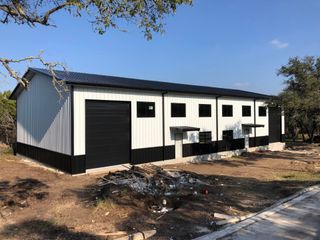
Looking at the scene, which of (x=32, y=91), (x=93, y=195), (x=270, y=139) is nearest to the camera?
(x=93, y=195)

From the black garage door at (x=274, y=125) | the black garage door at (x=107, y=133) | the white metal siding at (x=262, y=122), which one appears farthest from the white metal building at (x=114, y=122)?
the black garage door at (x=274, y=125)

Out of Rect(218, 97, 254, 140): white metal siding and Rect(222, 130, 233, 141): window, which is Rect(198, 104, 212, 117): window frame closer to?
Rect(218, 97, 254, 140): white metal siding

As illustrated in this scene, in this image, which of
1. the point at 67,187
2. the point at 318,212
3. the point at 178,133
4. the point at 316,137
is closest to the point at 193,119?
the point at 178,133

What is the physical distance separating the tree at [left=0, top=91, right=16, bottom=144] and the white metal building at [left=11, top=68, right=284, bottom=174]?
5.32 metres

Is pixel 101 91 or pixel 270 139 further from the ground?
pixel 101 91

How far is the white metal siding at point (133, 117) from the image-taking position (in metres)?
15.5

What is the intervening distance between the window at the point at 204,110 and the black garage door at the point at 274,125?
9.80 meters

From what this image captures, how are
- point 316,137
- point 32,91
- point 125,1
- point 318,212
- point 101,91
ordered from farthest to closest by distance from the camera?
point 316,137
point 32,91
point 101,91
point 318,212
point 125,1

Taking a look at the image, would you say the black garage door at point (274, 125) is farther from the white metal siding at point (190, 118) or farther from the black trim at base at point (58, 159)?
the black trim at base at point (58, 159)

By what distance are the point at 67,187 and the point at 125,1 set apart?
25.4 ft

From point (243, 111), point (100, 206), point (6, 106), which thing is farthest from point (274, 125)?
point (100, 206)

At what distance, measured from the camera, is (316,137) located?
36562mm

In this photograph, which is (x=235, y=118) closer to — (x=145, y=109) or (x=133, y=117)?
(x=145, y=109)

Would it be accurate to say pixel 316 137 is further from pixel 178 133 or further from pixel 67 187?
pixel 67 187
